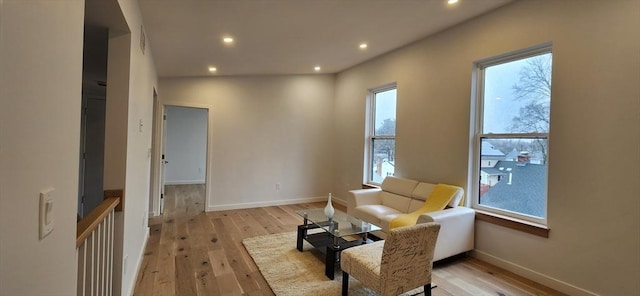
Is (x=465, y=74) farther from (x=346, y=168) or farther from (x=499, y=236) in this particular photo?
(x=346, y=168)

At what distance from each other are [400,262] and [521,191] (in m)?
1.84

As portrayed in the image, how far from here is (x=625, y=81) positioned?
229 centimetres

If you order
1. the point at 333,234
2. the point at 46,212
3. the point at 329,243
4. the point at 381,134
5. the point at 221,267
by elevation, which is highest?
the point at 381,134

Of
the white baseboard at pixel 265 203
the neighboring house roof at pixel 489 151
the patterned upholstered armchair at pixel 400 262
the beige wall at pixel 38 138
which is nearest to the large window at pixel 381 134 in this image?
the white baseboard at pixel 265 203

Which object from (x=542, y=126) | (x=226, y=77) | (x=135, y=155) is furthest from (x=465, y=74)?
(x=226, y=77)

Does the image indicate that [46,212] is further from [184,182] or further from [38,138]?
[184,182]

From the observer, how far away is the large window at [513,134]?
113 inches

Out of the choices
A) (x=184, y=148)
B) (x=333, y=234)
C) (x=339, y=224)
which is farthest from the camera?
(x=184, y=148)

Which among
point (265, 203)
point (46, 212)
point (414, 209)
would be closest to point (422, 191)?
point (414, 209)

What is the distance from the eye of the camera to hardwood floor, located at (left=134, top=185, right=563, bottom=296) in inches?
102

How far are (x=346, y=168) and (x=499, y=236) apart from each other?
3.10 metres

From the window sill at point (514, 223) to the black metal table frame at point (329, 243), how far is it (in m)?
1.28

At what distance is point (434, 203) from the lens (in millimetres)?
3447

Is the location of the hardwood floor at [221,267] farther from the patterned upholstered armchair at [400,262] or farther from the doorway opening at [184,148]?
the doorway opening at [184,148]
